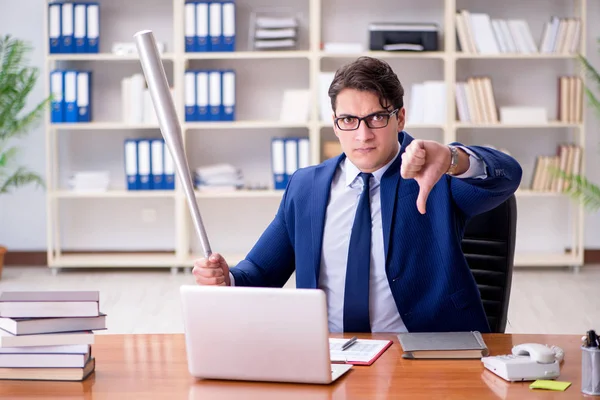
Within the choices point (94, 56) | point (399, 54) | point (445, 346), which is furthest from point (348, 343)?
point (94, 56)

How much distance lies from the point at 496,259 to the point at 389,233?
448 millimetres

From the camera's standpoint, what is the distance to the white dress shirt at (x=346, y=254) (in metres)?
2.11

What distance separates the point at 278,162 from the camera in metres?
5.69

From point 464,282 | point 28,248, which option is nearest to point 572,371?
point 464,282

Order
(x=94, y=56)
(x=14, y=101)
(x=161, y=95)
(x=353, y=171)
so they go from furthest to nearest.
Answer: (x=94, y=56) → (x=14, y=101) → (x=353, y=171) → (x=161, y=95)

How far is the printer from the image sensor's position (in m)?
5.61

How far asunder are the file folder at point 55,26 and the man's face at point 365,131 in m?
4.03

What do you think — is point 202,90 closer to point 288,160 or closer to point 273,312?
point 288,160

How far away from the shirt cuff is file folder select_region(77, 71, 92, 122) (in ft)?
13.7

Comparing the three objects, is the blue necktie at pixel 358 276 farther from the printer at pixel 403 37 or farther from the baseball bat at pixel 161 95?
the printer at pixel 403 37

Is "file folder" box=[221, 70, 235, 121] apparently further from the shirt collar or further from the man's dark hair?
the man's dark hair

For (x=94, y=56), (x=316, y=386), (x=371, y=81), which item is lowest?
(x=316, y=386)

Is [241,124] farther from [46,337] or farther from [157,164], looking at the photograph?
[46,337]

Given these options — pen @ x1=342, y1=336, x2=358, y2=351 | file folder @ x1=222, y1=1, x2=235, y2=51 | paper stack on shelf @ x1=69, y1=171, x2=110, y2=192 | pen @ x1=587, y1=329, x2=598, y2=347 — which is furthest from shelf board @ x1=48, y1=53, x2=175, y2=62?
pen @ x1=587, y1=329, x2=598, y2=347
